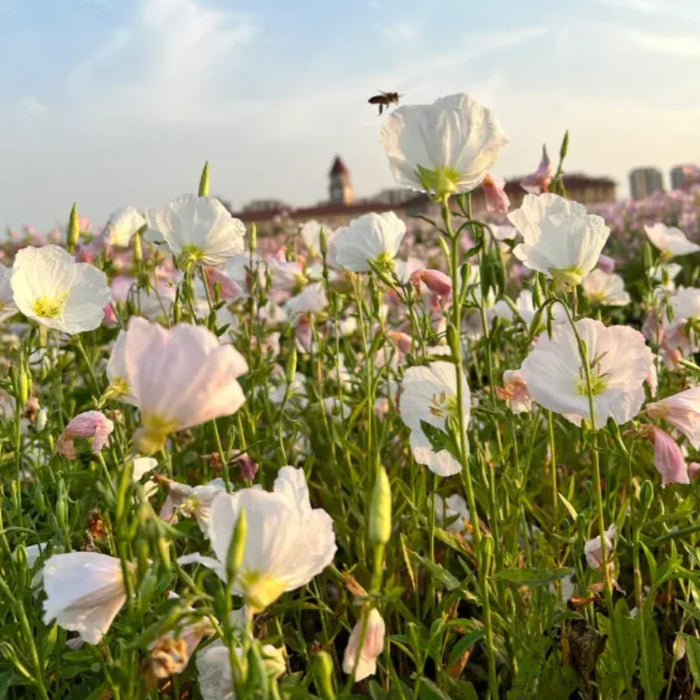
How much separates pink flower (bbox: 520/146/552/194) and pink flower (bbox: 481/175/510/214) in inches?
6.0

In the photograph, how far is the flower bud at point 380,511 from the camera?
0.83 metres

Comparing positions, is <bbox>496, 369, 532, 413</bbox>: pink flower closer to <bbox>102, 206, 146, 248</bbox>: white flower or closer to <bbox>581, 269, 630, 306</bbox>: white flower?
<bbox>581, 269, 630, 306</bbox>: white flower

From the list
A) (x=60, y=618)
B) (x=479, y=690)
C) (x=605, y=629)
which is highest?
(x=60, y=618)

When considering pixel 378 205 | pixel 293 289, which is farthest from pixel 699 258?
pixel 378 205

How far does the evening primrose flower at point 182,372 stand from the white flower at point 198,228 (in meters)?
0.98

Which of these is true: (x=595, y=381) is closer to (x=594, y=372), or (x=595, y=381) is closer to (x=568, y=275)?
(x=594, y=372)

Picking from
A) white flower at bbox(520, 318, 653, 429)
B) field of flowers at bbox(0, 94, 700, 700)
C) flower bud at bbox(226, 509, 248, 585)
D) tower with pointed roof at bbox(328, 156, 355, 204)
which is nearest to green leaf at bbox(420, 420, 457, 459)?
field of flowers at bbox(0, 94, 700, 700)

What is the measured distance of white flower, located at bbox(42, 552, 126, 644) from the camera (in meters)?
0.94

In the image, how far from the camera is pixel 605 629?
144 cm

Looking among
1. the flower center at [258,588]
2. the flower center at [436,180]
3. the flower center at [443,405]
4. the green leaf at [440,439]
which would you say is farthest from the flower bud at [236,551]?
the flower center at [443,405]

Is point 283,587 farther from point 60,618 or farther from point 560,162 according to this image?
point 560,162

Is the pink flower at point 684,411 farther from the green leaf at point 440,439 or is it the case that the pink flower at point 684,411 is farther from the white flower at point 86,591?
the white flower at point 86,591

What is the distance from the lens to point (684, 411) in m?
1.39

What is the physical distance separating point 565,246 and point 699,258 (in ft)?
21.5
